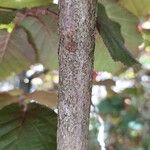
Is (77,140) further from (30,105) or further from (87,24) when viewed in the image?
(30,105)

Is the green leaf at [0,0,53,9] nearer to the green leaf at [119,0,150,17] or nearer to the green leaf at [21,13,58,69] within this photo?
the green leaf at [21,13,58,69]

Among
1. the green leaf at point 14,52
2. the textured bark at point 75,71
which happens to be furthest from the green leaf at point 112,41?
the green leaf at point 14,52

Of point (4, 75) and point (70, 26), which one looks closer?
point (70, 26)

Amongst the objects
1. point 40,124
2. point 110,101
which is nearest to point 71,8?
point 40,124

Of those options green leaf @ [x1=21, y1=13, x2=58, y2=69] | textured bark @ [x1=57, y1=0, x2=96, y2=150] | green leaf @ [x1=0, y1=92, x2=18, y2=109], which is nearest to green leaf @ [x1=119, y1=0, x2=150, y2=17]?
green leaf @ [x1=21, y1=13, x2=58, y2=69]

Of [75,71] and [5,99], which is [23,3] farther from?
[75,71]

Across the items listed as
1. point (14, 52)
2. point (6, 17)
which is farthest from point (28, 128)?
point (14, 52)
